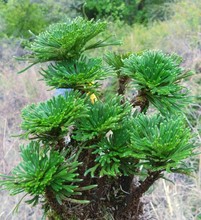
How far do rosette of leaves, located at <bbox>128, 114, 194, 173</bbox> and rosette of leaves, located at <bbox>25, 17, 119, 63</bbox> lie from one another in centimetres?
11

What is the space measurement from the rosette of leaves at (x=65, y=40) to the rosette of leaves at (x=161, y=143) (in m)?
0.11

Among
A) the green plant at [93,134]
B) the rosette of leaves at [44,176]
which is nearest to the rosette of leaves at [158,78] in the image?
the green plant at [93,134]

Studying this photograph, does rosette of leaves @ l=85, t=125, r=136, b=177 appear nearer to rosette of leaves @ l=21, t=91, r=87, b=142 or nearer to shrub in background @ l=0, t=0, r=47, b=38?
rosette of leaves @ l=21, t=91, r=87, b=142

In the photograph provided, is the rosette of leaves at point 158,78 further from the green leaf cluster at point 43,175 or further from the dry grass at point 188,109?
the dry grass at point 188,109

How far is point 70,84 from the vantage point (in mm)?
443

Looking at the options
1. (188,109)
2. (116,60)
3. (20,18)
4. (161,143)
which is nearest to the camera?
(161,143)

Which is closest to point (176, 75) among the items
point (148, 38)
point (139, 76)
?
point (139, 76)

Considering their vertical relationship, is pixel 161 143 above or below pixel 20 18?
below

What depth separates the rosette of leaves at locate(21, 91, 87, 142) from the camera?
1.30 ft

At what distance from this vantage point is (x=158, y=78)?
0.44m

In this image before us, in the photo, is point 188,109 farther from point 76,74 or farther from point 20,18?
point 20,18

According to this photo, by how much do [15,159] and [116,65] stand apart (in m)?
1.55

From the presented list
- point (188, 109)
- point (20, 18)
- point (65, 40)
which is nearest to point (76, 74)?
point (65, 40)

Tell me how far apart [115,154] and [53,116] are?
8 cm
